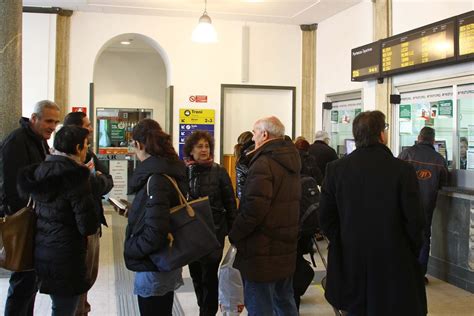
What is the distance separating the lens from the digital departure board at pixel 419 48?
4.93 m

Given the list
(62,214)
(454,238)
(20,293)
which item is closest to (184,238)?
(62,214)

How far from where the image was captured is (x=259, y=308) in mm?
2781

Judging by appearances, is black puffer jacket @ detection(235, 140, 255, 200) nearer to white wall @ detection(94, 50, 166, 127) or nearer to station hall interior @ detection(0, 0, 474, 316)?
station hall interior @ detection(0, 0, 474, 316)

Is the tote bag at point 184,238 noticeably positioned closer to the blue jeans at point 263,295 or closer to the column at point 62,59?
the blue jeans at point 263,295

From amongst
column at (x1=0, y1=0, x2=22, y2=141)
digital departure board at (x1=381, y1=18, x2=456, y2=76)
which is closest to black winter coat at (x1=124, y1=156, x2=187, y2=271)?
column at (x1=0, y1=0, x2=22, y2=141)

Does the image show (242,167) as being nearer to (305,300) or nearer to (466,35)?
(305,300)

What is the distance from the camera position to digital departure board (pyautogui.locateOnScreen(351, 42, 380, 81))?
6.18 m

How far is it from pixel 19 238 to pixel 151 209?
72 centimetres

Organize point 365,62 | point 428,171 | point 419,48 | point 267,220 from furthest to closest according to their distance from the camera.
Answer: point 365,62 < point 419,48 < point 428,171 < point 267,220

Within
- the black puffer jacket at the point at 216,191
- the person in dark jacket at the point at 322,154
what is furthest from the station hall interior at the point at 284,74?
the black puffer jacket at the point at 216,191

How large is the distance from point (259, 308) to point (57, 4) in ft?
20.1

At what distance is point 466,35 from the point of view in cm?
467

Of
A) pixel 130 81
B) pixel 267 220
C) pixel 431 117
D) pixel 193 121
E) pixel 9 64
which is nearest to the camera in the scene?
pixel 267 220

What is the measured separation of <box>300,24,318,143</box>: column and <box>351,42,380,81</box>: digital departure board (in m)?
1.67
